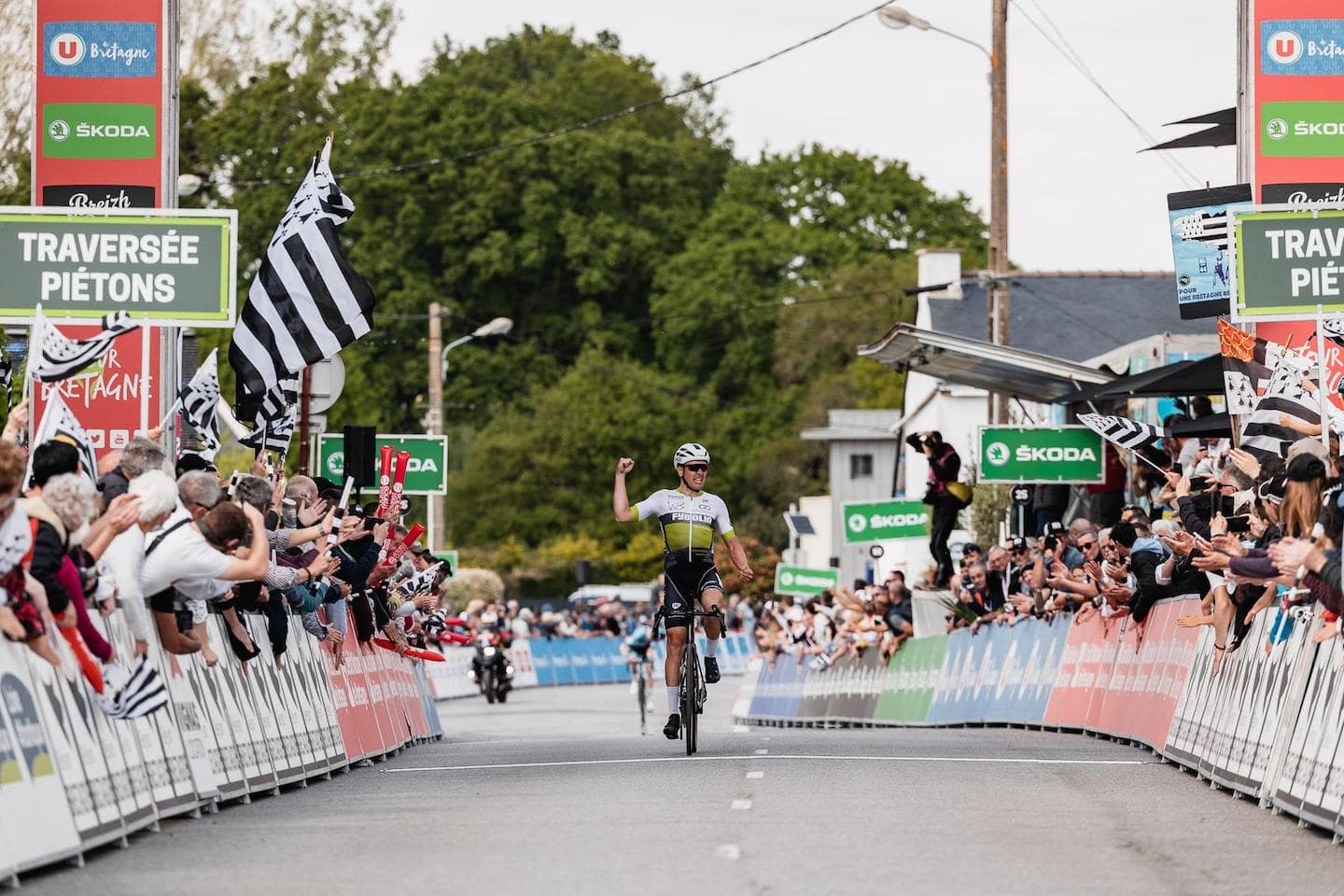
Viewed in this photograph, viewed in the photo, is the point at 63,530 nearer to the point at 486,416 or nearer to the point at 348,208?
the point at 348,208

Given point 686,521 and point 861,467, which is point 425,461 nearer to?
point 686,521

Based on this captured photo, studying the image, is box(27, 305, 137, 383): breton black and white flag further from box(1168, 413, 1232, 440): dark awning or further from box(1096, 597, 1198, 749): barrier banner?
box(1168, 413, 1232, 440): dark awning

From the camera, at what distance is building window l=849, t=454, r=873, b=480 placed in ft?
293

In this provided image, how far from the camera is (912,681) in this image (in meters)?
32.2

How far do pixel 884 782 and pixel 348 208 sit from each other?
6.73 meters

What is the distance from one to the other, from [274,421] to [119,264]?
10.5 feet

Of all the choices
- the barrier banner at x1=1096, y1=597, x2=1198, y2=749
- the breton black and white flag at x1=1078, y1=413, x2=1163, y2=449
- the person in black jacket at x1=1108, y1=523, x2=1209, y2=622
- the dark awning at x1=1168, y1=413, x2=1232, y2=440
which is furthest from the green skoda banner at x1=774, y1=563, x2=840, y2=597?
the person in black jacket at x1=1108, y1=523, x2=1209, y2=622

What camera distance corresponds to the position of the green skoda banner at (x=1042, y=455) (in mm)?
30672

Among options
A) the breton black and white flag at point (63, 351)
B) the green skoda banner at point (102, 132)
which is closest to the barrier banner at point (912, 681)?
the green skoda banner at point (102, 132)

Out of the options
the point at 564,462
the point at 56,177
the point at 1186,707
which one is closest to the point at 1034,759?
the point at 1186,707

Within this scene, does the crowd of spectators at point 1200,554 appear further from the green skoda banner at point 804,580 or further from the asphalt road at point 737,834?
the green skoda banner at point 804,580

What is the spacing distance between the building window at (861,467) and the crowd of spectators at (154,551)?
70575 mm

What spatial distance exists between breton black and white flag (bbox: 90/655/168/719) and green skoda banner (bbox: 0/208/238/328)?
5524mm

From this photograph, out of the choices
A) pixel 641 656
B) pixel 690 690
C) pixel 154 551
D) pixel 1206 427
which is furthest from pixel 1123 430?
pixel 641 656
